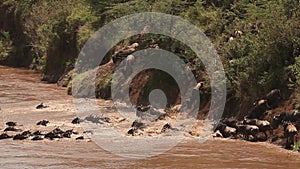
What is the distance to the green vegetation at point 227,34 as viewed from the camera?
547 inches

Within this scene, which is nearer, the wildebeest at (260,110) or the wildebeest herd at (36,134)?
the wildebeest herd at (36,134)

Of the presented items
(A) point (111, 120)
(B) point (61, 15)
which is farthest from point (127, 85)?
(B) point (61, 15)

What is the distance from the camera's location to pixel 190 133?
43.9 ft

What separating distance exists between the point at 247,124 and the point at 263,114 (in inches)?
20.6

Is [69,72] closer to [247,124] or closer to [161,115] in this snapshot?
[161,115]

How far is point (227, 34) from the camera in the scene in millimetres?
16391

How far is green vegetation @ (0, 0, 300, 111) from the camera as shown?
45.6 ft

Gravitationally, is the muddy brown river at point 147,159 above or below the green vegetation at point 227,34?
below

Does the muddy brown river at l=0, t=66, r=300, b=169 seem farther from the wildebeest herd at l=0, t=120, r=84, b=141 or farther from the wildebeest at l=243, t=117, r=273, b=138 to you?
the wildebeest at l=243, t=117, r=273, b=138

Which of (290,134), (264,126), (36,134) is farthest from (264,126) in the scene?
(36,134)

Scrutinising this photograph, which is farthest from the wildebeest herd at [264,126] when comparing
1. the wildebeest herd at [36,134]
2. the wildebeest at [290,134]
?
the wildebeest herd at [36,134]

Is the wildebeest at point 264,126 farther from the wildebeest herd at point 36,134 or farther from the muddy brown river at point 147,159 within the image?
the wildebeest herd at point 36,134

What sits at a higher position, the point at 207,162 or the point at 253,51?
the point at 253,51

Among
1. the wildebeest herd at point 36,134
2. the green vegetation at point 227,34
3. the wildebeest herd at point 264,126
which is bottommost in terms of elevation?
the wildebeest herd at point 36,134
